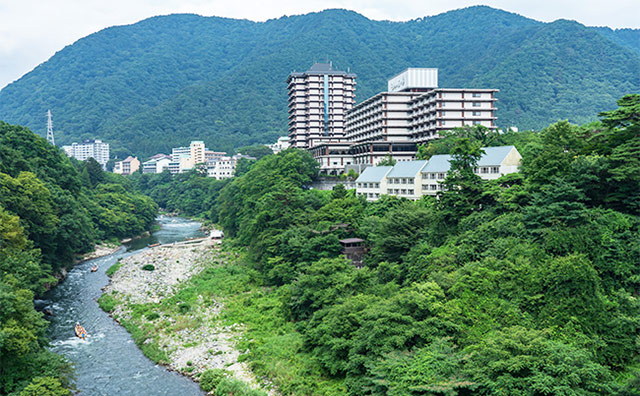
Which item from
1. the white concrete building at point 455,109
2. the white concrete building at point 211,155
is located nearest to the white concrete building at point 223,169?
the white concrete building at point 211,155

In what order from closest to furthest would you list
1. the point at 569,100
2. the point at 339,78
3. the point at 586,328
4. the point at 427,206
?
the point at 586,328 < the point at 427,206 < the point at 339,78 < the point at 569,100

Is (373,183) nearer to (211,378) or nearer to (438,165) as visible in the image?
(438,165)

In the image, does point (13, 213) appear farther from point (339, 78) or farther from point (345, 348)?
point (339, 78)

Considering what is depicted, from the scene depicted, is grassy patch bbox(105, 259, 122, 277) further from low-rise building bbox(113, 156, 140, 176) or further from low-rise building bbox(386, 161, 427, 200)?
low-rise building bbox(113, 156, 140, 176)

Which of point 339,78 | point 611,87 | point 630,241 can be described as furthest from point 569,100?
point 630,241

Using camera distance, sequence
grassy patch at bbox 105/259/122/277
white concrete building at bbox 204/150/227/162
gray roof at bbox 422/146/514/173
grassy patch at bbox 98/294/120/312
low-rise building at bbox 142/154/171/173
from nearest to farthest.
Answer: grassy patch at bbox 98/294/120/312 → gray roof at bbox 422/146/514/173 → grassy patch at bbox 105/259/122/277 → white concrete building at bbox 204/150/227/162 → low-rise building at bbox 142/154/171/173

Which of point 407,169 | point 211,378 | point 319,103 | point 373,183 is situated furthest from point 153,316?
point 319,103

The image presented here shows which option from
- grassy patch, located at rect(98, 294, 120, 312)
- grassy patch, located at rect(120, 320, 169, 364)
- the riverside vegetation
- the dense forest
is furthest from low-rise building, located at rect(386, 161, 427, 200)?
the dense forest
